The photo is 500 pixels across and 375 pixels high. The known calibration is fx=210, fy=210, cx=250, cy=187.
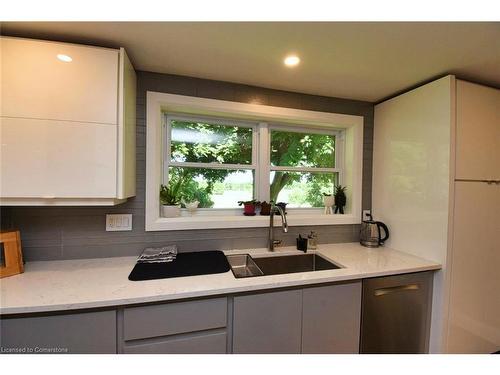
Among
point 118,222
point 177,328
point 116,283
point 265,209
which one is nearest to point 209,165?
point 265,209

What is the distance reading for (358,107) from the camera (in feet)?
6.29

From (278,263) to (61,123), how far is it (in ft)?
5.24

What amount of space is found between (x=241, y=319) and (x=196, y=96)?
1.47 meters

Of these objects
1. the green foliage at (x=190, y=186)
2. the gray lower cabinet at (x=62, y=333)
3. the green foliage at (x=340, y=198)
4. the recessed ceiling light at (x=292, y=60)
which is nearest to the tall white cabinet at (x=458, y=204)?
the green foliage at (x=340, y=198)

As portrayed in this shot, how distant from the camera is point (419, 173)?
1.53 m

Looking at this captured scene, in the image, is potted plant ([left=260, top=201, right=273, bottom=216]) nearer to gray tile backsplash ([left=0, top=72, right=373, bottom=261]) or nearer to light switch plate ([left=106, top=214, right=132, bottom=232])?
gray tile backsplash ([left=0, top=72, right=373, bottom=261])

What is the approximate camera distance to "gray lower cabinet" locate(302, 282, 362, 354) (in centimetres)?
120

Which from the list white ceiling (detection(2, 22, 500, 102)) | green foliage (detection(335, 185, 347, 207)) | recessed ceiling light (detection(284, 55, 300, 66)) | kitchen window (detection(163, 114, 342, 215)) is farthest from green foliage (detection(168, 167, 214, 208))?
green foliage (detection(335, 185, 347, 207))

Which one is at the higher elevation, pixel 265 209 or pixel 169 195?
pixel 169 195

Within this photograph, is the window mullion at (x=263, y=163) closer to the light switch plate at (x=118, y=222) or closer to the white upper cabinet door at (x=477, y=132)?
the light switch plate at (x=118, y=222)

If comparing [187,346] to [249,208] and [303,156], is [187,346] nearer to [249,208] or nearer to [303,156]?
[249,208]

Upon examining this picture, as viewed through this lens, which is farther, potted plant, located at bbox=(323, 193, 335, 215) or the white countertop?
potted plant, located at bbox=(323, 193, 335, 215)

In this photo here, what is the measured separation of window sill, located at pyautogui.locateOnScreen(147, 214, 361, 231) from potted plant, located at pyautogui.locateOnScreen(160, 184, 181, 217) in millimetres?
49

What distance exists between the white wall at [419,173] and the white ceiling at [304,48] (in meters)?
0.20
